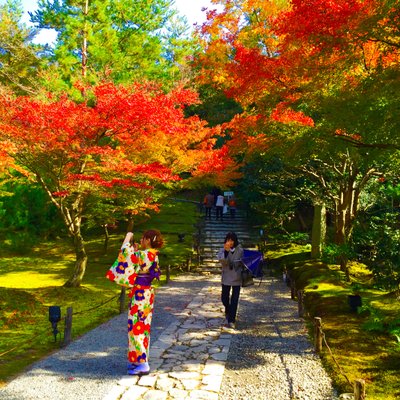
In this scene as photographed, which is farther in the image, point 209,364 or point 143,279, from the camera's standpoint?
point 209,364

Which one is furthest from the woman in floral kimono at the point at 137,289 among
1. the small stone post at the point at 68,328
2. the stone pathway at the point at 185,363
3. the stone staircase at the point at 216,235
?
the stone staircase at the point at 216,235

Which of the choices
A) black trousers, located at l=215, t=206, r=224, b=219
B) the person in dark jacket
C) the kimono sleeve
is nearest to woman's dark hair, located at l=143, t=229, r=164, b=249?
the kimono sleeve

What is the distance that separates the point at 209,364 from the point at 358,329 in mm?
3231

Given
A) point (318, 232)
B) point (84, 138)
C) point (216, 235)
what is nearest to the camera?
point (84, 138)

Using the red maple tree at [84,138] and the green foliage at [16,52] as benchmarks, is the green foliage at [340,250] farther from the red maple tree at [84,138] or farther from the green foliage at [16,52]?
the green foliage at [16,52]

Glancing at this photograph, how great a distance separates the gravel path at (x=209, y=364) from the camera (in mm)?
5098

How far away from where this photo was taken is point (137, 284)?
18.2 feet

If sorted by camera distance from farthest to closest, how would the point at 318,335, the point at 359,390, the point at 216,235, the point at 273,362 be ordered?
the point at 216,235 → the point at 318,335 → the point at 273,362 → the point at 359,390

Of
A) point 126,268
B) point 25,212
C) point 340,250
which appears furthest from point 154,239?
point 25,212

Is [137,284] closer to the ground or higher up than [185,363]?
higher up

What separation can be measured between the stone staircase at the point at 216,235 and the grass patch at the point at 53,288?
0.77 meters

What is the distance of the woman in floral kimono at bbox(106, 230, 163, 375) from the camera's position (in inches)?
217

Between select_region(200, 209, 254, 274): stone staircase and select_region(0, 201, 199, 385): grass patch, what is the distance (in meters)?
0.77

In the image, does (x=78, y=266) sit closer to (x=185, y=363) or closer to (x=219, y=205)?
(x=185, y=363)
